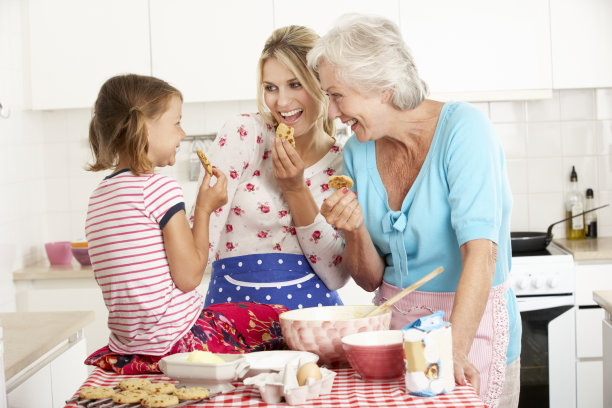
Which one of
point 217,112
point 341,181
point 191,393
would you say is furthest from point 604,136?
point 191,393

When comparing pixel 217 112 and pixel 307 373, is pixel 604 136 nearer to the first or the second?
pixel 217 112

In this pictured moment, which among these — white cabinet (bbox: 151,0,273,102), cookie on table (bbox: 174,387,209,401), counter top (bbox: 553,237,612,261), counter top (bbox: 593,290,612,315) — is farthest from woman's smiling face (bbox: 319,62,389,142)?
counter top (bbox: 553,237,612,261)

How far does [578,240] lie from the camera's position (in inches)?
132

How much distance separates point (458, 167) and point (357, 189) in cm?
29

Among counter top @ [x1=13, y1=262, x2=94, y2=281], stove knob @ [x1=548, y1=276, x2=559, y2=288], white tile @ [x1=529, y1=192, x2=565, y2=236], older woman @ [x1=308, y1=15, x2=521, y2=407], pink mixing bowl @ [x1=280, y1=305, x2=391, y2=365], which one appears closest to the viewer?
pink mixing bowl @ [x1=280, y1=305, x2=391, y2=365]

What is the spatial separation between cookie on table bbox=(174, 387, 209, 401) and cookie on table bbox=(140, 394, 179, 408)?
0.03ft

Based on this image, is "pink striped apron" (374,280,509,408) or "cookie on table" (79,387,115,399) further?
"pink striped apron" (374,280,509,408)

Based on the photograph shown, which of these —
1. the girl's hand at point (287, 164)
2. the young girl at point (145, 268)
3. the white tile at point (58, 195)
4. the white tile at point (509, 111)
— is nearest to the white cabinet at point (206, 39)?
the white tile at point (58, 195)

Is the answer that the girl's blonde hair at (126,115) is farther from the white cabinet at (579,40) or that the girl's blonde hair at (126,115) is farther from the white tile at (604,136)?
the white tile at (604,136)

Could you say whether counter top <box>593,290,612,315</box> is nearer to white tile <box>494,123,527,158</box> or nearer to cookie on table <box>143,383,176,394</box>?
cookie on table <box>143,383,176,394</box>

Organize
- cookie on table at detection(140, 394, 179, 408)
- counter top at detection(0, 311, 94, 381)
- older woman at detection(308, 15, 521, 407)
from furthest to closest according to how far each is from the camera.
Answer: counter top at detection(0, 311, 94, 381)
older woman at detection(308, 15, 521, 407)
cookie on table at detection(140, 394, 179, 408)

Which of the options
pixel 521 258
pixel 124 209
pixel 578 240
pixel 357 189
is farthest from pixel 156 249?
pixel 578 240

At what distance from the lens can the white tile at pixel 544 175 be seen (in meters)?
3.51

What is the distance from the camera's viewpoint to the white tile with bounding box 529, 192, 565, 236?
3496 millimetres
